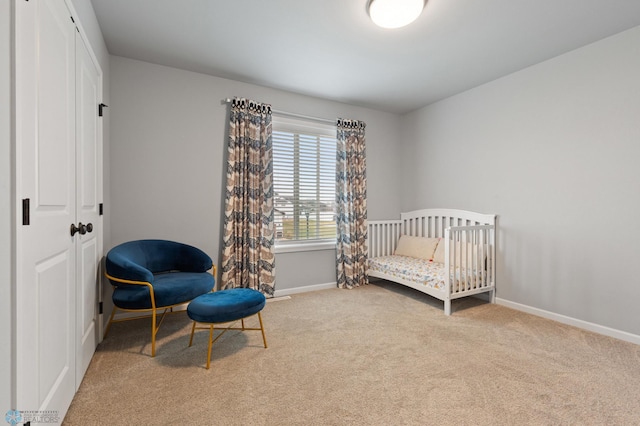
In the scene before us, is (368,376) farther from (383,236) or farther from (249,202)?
(383,236)

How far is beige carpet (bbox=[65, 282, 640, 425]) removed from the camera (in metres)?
1.49

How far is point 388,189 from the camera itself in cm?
440

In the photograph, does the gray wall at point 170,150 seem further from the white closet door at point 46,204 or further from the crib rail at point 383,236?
the crib rail at point 383,236

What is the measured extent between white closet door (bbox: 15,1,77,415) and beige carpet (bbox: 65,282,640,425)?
0.45 meters

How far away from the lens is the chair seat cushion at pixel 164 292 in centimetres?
211

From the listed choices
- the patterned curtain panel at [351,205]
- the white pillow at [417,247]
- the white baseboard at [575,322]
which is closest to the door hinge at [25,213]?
the patterned curtain panel at [351,205]

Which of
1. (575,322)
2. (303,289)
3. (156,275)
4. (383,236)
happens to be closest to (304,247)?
(303,289)

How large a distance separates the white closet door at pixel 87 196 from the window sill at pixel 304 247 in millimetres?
1793

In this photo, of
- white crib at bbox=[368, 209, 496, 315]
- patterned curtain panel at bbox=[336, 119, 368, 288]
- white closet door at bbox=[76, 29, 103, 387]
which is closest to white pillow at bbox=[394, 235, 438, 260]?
white crib at bbox=[368, 209, 496, 315]

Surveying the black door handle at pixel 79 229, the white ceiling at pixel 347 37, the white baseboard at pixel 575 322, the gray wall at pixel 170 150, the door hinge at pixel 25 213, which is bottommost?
the white baseboard at pixel 575 322

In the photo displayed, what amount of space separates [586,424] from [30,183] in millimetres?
2698

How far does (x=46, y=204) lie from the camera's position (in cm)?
126

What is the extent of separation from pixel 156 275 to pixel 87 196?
979 mm

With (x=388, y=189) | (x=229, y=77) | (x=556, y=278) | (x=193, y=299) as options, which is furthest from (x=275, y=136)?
(x=556, y=278)
